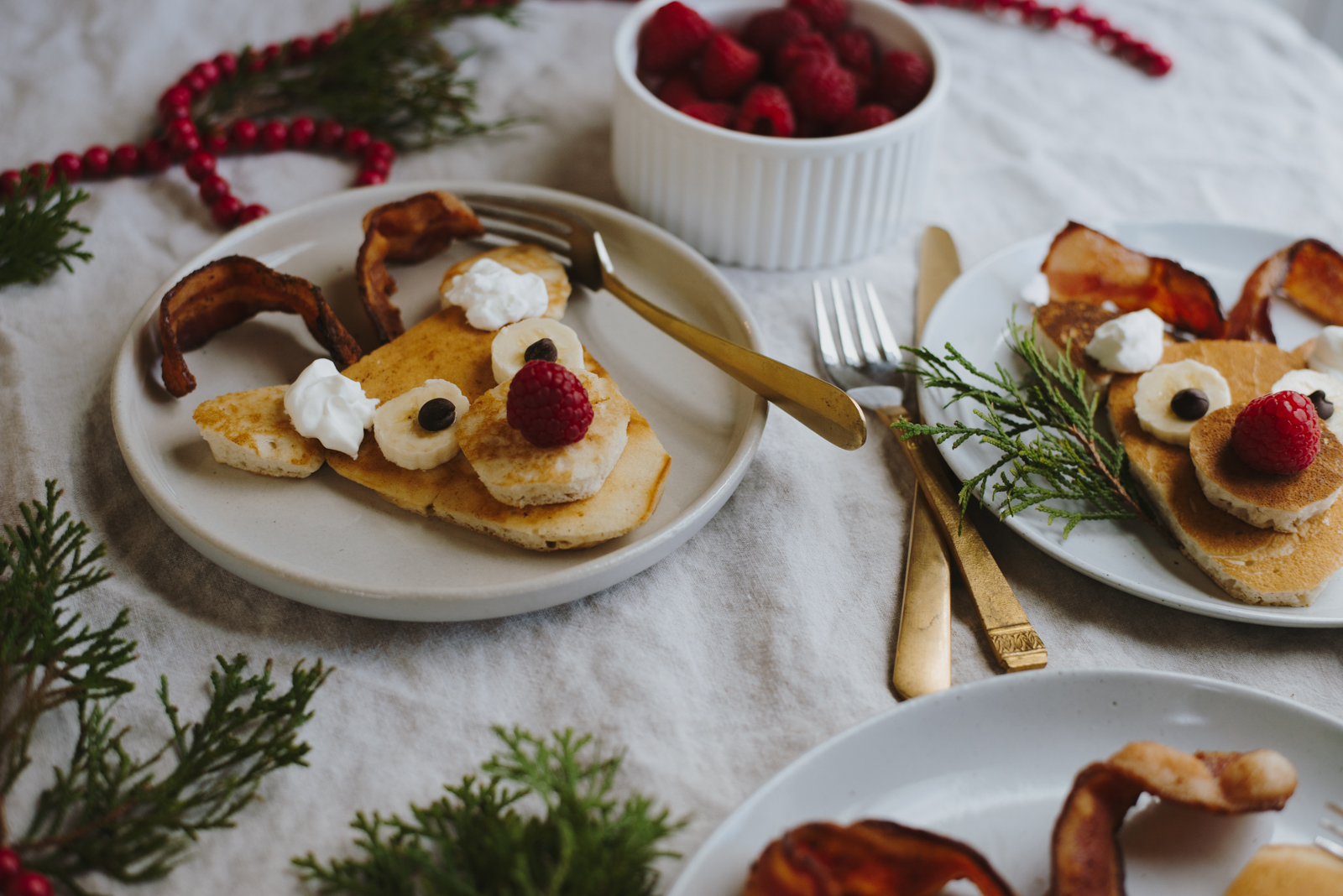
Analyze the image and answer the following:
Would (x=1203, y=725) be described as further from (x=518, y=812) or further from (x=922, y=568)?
(x=518, y=812)

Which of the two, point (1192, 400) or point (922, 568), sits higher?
point (1192, 400)

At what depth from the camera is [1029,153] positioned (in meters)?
2.35

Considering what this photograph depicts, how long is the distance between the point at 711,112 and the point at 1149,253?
935 mm

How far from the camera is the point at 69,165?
2006 millimetres

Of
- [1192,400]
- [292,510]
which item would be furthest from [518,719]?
[1192,400]

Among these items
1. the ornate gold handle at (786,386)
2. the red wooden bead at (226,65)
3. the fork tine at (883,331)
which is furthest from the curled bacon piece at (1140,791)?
the red wooden bead at (226,65)

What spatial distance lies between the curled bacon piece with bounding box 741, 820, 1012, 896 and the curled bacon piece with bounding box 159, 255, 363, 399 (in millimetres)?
1082

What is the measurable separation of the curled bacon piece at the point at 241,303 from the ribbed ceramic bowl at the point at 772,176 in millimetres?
731

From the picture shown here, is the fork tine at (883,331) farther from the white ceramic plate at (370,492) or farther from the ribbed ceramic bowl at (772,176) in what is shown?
the white ceramic plate at (370,492)

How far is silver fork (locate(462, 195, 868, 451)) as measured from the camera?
4.66ft

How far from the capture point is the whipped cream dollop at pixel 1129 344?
1540 mm

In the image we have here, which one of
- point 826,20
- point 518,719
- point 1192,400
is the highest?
point 826,20

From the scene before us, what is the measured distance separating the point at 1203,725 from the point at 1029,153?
165cm

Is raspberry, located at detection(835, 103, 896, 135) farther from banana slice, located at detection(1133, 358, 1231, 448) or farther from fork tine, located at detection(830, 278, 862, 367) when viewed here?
banana slice, located at detection(1133, 358, 1231, 448)
